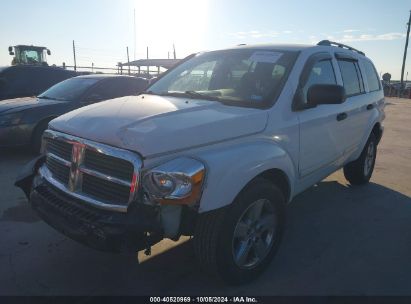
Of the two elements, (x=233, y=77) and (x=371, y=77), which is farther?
(x=371, y=77)

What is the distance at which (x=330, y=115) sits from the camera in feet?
14.0

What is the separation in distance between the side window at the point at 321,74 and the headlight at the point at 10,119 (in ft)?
17.4

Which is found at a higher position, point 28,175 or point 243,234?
point 28,175

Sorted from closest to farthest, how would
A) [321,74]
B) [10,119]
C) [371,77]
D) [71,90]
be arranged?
[321,74] < [371,77] < [10,119] < [71,90]

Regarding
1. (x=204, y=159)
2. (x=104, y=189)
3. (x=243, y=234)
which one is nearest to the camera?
(x=204, y=159)

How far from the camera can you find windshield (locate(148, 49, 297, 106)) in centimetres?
367

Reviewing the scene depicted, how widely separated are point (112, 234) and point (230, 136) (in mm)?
1152

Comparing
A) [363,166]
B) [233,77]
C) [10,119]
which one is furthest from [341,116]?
[10,119]

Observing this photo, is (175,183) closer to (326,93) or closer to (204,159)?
(204,159)

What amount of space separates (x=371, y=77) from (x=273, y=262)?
3.54 metres

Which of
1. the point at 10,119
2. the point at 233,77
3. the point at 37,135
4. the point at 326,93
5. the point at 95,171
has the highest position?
the point at 233,77

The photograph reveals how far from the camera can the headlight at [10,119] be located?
6993 millimetres

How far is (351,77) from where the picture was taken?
16.6ft

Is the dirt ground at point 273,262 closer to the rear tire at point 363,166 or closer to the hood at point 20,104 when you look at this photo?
the rear tire at point 363,166
